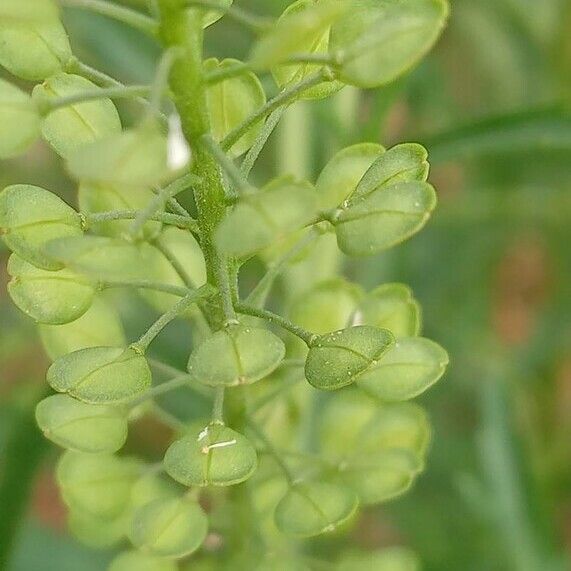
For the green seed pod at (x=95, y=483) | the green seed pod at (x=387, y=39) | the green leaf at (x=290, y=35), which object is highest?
the green leaf at (x=290, y=35)

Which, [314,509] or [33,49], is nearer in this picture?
[33,49]

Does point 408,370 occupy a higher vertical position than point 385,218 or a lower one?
lower

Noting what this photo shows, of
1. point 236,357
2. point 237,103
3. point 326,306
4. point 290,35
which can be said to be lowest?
point 326,306

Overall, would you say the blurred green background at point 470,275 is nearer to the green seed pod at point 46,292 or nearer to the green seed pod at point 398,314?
the green seed pod at point 398,314

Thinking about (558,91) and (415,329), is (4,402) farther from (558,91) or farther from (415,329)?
(558,91)

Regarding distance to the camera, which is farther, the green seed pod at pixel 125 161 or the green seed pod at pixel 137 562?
the green seed pod at pixel 137 562

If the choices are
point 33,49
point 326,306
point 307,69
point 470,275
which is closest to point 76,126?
point 33,49

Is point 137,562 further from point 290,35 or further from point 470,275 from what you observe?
point 470,275

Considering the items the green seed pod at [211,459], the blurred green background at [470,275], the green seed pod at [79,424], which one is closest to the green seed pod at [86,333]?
the green seed pod at [79,424]
